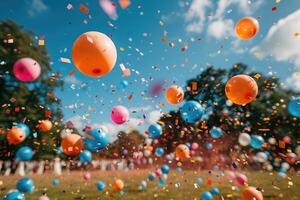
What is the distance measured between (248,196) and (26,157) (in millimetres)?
8434

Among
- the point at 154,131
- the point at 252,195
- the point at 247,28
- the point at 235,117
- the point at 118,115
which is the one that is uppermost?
the point at 235,117

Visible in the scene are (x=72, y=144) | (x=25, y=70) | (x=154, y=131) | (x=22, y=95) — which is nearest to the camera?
(x=25, y=70)

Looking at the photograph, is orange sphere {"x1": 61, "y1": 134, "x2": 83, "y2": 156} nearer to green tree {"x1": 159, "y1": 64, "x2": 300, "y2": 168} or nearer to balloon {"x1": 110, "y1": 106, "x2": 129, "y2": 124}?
balloon {"x1": 110, "y1": 106, "x2": 129, "y2": 124}

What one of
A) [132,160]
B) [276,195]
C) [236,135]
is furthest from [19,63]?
[236,135]

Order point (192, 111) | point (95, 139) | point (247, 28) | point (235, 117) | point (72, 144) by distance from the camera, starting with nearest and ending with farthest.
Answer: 1. point (247, 28)
2. point (72, 144)
3. point (95, 139)
4. point (192, 111)
5. point (235, 117)

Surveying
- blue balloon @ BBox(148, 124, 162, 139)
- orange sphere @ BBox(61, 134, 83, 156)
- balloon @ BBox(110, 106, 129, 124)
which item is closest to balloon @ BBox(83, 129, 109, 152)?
orange sphere @ BBox(61, 134, 83, 156)

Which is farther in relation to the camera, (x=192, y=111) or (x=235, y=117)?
(x=235, y=117)

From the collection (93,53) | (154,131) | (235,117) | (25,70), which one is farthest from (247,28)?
(235,117)

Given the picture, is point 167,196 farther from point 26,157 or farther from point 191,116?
point 26,157

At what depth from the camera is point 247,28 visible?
5664 millimetres

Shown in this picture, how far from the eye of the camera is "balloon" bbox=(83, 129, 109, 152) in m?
6.58

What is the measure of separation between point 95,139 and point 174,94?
2.43m

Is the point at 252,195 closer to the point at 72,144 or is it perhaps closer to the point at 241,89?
the point at 241,89

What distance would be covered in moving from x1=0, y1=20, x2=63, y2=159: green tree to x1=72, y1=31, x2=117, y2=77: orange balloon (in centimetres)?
1634
